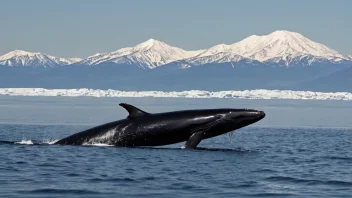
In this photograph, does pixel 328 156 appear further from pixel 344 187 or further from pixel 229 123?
pixel 344 187

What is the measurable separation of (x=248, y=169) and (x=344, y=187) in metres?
3.39

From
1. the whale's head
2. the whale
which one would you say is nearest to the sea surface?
the whale

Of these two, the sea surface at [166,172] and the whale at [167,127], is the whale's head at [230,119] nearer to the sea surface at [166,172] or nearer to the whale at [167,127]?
the whale at [167,127]

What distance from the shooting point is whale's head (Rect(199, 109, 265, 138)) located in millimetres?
26125

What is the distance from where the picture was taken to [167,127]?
25.6 m

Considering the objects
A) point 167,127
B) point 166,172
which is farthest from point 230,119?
point 166,172

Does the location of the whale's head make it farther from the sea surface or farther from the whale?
the sea surface

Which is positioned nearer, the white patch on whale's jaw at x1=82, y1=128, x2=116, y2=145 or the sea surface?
the sea surface

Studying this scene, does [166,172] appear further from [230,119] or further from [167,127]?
[230,119]

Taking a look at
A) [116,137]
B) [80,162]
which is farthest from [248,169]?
[116,137]

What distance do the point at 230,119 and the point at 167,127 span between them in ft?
7.23

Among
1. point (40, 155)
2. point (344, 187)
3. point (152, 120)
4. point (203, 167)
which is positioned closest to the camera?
point (344, 187)

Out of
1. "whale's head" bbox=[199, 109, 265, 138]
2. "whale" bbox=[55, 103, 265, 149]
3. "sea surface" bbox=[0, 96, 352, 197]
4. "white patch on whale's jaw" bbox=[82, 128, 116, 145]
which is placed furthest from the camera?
"whale's head" bbox=[199, 109, 265, 138]

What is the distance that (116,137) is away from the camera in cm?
2592
